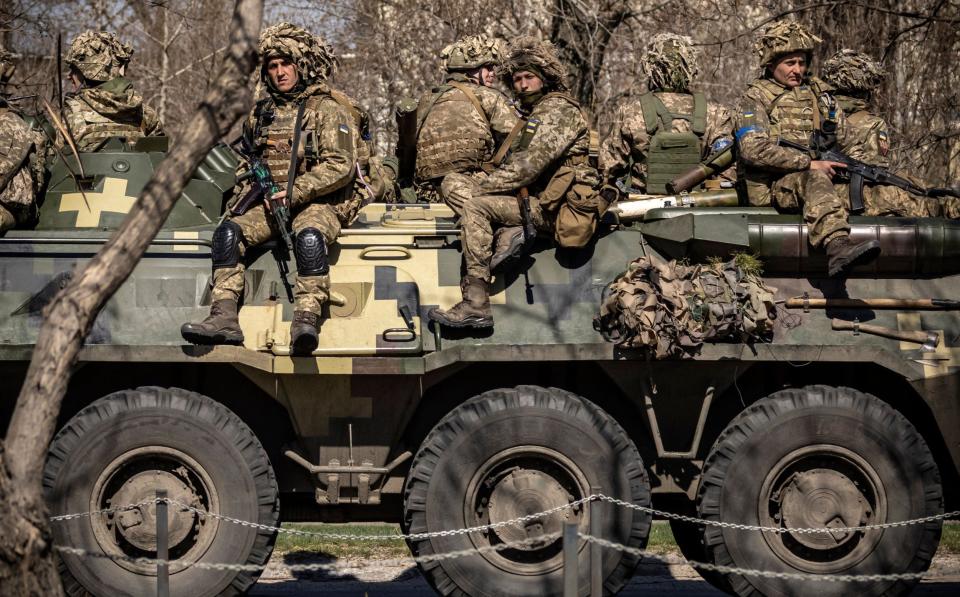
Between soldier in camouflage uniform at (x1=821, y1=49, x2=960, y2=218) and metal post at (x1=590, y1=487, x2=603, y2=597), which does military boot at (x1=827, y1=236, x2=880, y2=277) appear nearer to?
soldier in camouflage uniform at (x1=821, y1=49, x2=960, y2=218)

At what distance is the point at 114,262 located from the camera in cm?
651

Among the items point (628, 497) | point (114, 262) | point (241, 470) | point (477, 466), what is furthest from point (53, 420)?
point (628, 497)

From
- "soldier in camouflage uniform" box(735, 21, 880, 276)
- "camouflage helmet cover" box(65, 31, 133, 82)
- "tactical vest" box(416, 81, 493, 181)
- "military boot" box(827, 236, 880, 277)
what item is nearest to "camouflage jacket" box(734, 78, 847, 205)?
"soldier in camouflage uniform" box(735, 21, 880, 276)

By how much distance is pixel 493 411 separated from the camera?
26.8ft

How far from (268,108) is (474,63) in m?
1.78

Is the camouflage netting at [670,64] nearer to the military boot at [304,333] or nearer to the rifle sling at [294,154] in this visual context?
the rifle sling at [294,154]

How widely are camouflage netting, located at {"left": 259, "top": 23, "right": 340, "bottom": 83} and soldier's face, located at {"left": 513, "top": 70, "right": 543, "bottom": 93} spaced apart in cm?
123

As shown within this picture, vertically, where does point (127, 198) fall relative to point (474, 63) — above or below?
below

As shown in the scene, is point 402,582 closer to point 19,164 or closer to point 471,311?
point 471,311

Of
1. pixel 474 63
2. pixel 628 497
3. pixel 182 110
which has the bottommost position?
pixel 628 497

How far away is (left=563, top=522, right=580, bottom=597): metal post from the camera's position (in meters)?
6.84

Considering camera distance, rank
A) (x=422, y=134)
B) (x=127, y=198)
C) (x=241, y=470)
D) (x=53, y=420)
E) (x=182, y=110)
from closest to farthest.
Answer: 1. (x=53, y=420)
2. (x=241, y=470)
3. (x=127, y=198)
4. (x=422, y=134)
5. (x=182, y=110)

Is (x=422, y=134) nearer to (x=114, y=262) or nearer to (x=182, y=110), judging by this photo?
(x=114, y=262)

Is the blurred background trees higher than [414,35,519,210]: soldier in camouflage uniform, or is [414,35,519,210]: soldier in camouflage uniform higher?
the blurred background trees
